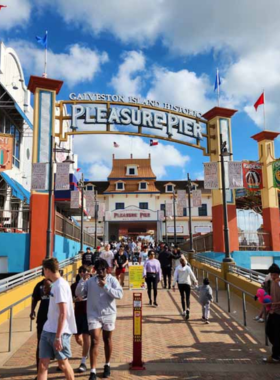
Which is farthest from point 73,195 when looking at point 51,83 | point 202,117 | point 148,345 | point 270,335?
point 270,335

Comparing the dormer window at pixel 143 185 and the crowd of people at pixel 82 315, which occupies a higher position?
the dormer window at pixel 143 185

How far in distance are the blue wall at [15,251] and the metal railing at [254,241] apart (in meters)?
13.1

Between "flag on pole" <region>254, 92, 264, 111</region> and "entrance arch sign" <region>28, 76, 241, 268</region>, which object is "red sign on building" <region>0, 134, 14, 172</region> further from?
"flag on pole" <region>254, 92, 264, 111</region>

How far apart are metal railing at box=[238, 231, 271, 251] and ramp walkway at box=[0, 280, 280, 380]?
13.9 metres

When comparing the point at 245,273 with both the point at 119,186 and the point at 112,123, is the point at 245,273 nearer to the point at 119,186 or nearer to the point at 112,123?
the point at 112,123

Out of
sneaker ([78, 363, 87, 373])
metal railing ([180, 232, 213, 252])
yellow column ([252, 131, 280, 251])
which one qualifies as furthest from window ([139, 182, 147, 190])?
sneaker ([78, 363, 87, 373])

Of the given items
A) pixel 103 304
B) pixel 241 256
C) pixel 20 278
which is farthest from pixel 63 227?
pixel 103 304

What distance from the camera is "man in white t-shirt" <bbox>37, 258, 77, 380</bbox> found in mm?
4437

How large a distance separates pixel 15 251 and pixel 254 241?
49.1ft

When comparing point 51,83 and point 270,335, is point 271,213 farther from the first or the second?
point 270,335

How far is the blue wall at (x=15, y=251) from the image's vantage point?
56.6ft

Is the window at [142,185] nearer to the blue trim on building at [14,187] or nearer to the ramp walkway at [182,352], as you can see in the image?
the blue trim on building at [14,187]

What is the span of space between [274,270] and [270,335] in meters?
1.20

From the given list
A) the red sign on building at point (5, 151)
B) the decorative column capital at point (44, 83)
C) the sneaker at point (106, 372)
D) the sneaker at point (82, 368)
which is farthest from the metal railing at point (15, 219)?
the sneaker at point (106, 372)
